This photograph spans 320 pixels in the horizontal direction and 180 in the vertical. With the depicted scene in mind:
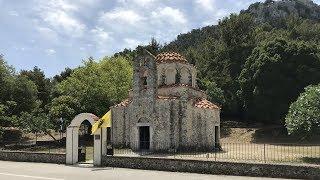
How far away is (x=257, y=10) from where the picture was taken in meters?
128

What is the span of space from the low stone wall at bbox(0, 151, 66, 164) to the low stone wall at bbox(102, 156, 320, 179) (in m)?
3.73

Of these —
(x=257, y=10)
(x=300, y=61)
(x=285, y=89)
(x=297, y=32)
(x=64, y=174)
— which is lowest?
(x=64, y=174)

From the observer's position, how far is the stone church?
30.0 meters

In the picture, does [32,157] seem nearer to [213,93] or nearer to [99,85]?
[99,85]

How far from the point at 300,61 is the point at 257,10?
86.2 meters

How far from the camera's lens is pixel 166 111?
30031mm

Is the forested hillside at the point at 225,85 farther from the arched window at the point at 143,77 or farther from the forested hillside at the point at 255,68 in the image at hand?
the arched window at the point at 143,77

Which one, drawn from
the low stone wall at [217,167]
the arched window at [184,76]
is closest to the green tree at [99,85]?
the arched window at [184,76]

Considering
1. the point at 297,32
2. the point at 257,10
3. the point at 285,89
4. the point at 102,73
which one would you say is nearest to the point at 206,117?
the point at 285,89

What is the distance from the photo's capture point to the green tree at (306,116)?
77.2 ft

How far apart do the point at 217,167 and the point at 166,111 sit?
11.2m

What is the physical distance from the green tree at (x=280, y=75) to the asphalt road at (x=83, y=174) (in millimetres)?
28197

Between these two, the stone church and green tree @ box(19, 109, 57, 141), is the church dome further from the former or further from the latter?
green tree @ box(19, 109, 57, 141)

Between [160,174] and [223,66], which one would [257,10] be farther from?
[160,174]
